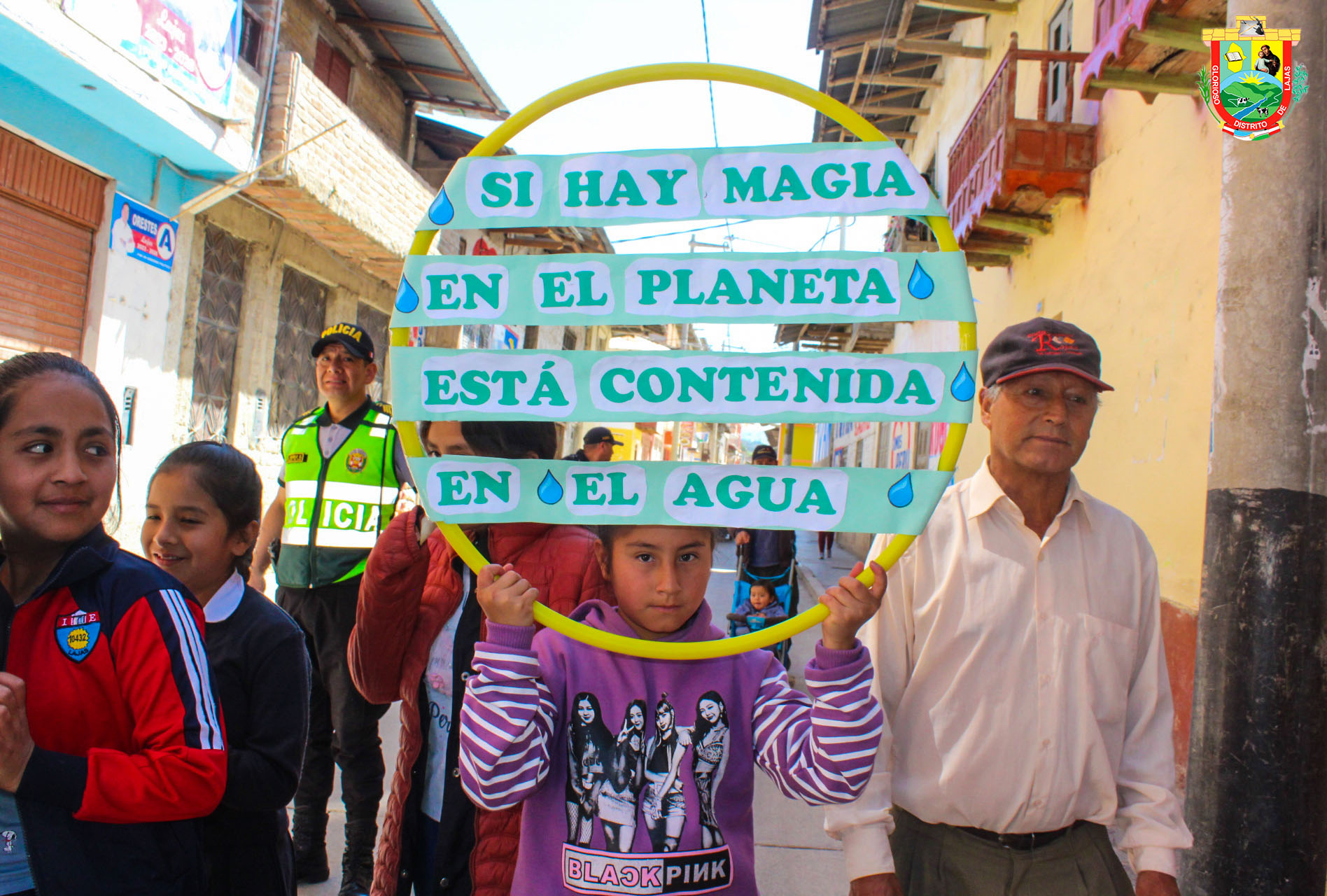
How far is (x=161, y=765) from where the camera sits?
1.36m

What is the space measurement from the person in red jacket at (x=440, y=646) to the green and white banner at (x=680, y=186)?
20.2 inches

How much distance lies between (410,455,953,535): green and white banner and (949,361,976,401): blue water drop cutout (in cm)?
13

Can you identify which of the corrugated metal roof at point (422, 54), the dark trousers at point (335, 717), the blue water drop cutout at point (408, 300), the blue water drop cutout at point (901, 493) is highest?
the corrugated metal roof at point (422, 54)

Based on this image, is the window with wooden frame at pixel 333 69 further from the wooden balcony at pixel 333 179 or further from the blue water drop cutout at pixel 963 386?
the blue water drop cutout at pixel 963 386

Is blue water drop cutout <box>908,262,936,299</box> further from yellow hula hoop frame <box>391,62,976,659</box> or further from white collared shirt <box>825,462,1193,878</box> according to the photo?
white collared shirt <box>825,462,1193,878</box>

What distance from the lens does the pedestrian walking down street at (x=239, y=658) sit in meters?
1.76

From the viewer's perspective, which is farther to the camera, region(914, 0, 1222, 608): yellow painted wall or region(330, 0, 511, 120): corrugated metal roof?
region(330, 0, 511, 120): corrugated metal roof

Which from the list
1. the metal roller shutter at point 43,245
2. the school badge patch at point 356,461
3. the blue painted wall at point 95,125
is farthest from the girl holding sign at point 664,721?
the metal roller shutter at point 43,245

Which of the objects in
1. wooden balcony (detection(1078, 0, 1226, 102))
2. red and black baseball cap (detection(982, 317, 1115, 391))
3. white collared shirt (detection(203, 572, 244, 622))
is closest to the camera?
red and black baseball cap (detection(982, 317, 1115, 391))

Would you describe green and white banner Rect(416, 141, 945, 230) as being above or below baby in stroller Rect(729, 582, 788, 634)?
above

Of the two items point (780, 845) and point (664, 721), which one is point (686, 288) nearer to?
point (664, 721)

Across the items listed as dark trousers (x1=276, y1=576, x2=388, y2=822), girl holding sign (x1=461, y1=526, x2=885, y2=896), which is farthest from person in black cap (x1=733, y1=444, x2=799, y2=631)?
girl holding sign (x1=461, y1=526, x2=885, y2=896)

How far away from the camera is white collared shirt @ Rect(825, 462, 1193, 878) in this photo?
1661 millimetres

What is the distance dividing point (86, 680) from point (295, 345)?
9946 millimetres
